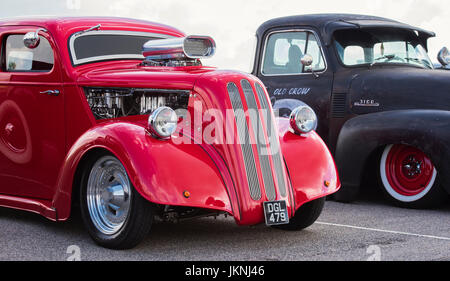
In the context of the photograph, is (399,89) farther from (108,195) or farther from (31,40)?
(31,40)

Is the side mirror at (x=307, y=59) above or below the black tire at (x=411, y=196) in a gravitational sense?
above

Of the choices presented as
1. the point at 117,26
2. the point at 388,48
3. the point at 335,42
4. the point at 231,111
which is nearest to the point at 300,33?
the point at 335,42

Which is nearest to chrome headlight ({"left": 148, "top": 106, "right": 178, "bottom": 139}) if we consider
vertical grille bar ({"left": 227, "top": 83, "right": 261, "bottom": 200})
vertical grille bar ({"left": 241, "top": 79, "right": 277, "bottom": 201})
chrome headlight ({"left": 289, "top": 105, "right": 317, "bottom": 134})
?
vertical grille bar ({"left": 227, "top": 83, "right": 261, "bottom": 200})

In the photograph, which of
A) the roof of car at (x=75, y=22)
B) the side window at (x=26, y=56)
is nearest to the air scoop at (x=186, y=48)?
the roof of car at (x=75, y=22)

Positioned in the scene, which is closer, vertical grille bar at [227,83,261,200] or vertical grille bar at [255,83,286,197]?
vertical grille bar at [227,83,261,200]

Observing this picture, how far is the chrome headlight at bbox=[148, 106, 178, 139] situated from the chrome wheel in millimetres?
393

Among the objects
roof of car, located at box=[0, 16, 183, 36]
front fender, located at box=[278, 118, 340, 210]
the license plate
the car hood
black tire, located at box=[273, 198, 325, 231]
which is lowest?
black tire, located at box=[273, 198, 325, 231]

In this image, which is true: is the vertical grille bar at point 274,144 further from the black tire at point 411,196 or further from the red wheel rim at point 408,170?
the red wheel rim at point 408,170

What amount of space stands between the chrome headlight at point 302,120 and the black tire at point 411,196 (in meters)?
1.85

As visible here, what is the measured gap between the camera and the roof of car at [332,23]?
337 inches

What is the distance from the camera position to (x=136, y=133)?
5.29 m

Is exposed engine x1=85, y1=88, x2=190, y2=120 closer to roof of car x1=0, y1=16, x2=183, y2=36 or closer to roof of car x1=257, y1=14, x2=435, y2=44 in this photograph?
roof of car x1=0, y1=16, x2=183, y2=36

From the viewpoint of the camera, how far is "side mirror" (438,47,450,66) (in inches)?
387

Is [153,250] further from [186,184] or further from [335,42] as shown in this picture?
[335,42]
